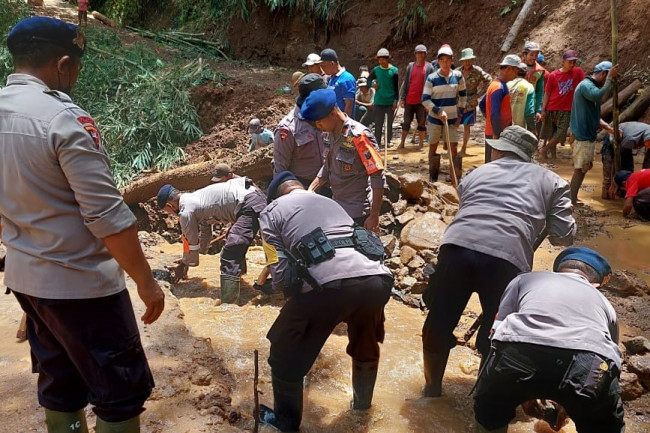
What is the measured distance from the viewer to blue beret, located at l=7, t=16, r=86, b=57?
82.9 inches

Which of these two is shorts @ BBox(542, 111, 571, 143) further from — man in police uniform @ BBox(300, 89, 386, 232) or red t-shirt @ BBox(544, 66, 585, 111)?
man in police uniform @ BBox(300, 89, 386, 232)

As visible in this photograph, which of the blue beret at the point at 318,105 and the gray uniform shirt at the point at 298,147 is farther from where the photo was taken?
the gray uniform shirt at the point at 298,147

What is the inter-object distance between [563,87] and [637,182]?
2449mm

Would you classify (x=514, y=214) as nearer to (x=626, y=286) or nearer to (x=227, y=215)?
(x=626, y=286)

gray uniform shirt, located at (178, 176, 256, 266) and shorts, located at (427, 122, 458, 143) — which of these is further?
shorts, located at (427, 122, 458, 143)

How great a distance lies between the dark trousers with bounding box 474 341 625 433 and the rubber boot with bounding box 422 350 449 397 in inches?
35.7

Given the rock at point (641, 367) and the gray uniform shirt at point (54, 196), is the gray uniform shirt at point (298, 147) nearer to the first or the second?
the rock at point (641, 367)

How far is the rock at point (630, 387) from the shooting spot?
3539 mm

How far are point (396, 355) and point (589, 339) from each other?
209 centimetres

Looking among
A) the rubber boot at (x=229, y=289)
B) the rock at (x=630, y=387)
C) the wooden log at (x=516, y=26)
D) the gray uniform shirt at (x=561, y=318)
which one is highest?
the wooden log at (x=516, y=26)

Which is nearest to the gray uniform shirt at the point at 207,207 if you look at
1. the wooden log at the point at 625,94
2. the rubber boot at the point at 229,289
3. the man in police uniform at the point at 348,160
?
the rubber boot at the point at 229,289

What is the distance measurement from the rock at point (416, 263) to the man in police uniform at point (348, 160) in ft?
4.08

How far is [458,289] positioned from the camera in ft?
10.8

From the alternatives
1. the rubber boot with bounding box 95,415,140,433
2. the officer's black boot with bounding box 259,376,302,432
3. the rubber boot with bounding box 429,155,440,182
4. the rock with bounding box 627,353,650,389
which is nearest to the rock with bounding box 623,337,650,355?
the rock with bounding box 627,353,650,389
